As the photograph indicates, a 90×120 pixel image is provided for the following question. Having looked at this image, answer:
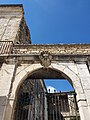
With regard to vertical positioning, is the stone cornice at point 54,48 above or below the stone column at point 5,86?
above

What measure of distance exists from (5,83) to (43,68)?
1.61 m

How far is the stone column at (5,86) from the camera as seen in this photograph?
410cm

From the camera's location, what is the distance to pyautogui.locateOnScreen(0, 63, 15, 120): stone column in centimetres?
410

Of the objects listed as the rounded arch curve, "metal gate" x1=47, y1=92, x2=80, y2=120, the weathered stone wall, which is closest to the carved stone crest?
the rounded arch curve

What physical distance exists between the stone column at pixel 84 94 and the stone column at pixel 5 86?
2212 mm

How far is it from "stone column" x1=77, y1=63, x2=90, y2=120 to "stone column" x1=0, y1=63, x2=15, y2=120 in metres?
2.21

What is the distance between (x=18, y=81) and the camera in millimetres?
5035

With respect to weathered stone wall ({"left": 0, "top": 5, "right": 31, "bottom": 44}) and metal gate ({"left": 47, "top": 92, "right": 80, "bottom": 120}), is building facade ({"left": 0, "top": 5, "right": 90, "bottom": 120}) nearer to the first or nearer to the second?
weathered stone wall ({"left": 0, "top": 5, "right": 31, "bottom": 44})

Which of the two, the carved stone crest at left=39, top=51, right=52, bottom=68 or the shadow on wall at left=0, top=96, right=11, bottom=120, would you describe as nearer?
the shadow on wall at left=0, top=96, right=11, bottom=120

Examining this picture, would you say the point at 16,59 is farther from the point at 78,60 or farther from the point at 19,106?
the point at 78,60

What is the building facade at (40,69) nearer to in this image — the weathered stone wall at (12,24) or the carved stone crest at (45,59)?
the carved stone crest at (45,59)

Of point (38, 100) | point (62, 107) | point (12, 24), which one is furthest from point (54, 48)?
point (62, 107)

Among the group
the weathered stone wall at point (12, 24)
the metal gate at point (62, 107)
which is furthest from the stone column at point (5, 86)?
the metal gate at point (62, 107)

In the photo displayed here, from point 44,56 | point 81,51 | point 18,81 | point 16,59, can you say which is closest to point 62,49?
point 81,51
